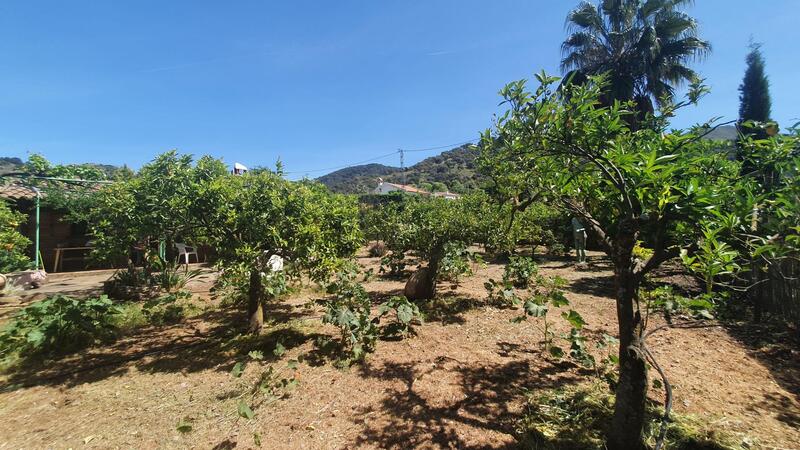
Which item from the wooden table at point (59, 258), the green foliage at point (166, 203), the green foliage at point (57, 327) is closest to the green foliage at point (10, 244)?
the wooden table at point (59, 258)

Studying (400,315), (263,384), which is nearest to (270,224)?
(263,384)

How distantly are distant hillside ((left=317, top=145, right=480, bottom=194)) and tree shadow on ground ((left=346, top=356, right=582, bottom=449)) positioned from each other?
6455 centimetres

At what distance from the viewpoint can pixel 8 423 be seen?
10.7ft

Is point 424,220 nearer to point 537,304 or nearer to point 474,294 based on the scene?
point 474,294

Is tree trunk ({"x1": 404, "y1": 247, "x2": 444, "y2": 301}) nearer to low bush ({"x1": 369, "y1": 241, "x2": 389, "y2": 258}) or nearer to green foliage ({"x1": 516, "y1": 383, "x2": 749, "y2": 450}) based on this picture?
green foliage ({"x1": 516, "y1": 383, "x2": 749, "y2": 450})

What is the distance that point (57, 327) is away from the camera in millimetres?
4836

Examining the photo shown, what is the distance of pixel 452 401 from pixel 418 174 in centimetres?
9197

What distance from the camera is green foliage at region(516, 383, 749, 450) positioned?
2545mm

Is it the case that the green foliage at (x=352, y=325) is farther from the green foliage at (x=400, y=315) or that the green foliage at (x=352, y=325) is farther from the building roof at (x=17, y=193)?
the building roof at (x=17, y=193)

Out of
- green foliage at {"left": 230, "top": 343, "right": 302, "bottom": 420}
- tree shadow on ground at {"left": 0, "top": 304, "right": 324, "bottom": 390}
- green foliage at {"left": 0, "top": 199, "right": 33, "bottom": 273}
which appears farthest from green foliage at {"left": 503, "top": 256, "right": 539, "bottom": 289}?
green foliage at {"left": 0, "top": 199, "right": 33, "bottom": 273}

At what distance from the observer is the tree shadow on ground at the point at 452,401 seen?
9.38ft

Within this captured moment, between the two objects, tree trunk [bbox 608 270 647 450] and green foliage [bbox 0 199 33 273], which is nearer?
tree trunk [bbox 608 270 647 450]

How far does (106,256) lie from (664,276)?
39.3 ft

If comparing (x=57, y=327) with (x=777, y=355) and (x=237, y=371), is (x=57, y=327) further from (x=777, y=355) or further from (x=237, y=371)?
(x=777, y=355)
